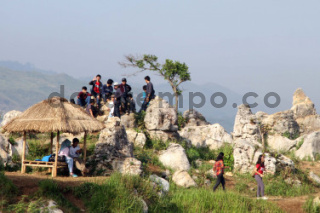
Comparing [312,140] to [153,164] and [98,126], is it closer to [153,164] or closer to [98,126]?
[153,164]

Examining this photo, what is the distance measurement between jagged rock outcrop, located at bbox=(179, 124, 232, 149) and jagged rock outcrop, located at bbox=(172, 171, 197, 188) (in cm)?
661

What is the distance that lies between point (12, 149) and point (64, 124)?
4354 mm

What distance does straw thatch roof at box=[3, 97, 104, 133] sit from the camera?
512 inches

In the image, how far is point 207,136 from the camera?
23.6m

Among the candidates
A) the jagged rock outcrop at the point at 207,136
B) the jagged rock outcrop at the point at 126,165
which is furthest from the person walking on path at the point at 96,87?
the jagged rock outcrop at the point at 126,165

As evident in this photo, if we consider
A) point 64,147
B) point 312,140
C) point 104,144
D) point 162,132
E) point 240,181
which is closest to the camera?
point 64,147

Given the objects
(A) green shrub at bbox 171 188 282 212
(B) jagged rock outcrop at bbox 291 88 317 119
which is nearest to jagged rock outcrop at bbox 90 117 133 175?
(A) green shrub at bbox 171 188 282 212

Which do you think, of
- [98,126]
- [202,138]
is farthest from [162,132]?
[98,126]

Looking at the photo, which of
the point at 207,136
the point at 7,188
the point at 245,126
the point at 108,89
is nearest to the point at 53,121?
the point at 7,188

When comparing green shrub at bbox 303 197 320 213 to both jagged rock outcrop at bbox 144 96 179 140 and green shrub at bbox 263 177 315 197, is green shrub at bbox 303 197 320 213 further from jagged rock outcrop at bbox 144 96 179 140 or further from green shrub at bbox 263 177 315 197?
jagged rock outcrop at bbox 144 96 179 140

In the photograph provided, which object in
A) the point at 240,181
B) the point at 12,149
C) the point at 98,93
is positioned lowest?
the point at 240,181

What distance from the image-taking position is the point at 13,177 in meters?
11.0

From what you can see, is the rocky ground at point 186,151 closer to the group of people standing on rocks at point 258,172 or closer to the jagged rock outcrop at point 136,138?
the jagged rock outcrop at point 136,138

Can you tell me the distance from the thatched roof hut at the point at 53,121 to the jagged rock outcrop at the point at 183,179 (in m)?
3.72
